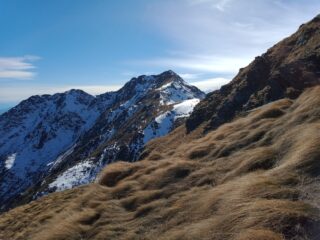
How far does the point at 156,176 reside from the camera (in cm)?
1773

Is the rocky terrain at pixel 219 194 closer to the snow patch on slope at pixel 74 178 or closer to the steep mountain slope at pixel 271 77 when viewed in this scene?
the steep mountain slope at pixel 271 77

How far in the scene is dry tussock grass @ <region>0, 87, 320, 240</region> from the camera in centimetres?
1110

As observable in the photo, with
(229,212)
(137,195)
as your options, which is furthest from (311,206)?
(137,195)

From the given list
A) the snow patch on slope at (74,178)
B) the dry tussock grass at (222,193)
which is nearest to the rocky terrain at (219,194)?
the dry tussock grass at (222,193)

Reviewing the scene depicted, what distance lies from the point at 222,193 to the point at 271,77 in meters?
29.2

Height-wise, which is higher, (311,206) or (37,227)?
(311,206)

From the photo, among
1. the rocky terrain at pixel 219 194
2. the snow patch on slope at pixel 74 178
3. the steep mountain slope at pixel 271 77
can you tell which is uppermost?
the steep mountain slope at pixel 271 77

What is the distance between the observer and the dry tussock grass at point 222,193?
11.1 m

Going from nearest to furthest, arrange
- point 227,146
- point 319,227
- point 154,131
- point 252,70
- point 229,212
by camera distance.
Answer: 1. point 319,227
2. point 229,212
3. point 227,146
4. point 252,70
5. point 154,131

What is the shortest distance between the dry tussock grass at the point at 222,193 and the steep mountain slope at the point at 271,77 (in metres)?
13.5

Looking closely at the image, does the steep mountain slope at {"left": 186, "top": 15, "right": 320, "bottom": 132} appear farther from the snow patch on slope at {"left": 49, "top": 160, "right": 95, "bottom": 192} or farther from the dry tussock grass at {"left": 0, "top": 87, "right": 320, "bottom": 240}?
the snow patch on slope at {"left": 49, "top": 160, "right": 95, "bottom": 192}

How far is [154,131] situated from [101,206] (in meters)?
181

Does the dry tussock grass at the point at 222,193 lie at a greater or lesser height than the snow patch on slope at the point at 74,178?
greater

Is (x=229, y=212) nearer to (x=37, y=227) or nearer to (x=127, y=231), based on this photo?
(x=127, y=231)
